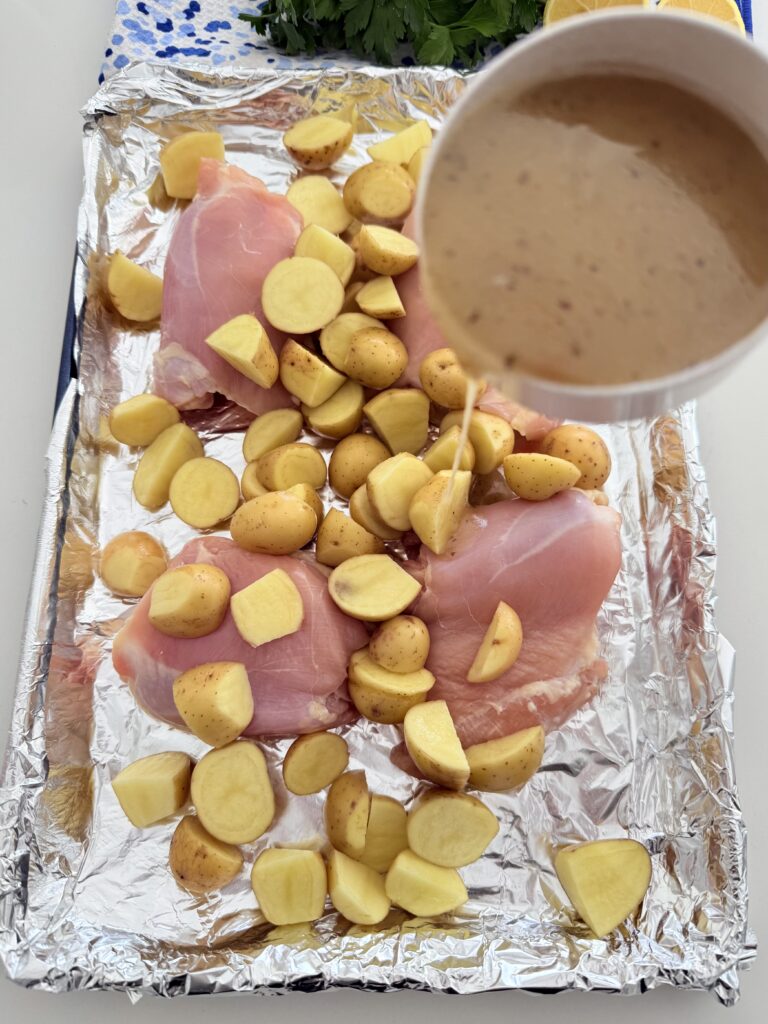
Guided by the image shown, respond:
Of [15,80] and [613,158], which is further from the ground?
[613,158]

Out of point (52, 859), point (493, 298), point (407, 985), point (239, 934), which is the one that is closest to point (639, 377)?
point (493, 298)

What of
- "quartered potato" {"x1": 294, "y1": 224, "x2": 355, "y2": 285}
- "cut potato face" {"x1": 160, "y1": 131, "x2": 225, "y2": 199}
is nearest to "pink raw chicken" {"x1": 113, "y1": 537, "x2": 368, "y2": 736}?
"quartered potato" {"x1": 294, "y1": 224, "x2": 355, "y2": 285}

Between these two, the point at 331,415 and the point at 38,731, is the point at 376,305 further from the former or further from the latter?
the point at 38,731

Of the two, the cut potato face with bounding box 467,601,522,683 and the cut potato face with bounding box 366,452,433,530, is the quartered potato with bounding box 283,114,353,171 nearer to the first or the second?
the cut potato face with bounding box 366,452,433,530

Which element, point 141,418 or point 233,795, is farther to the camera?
point 141,418

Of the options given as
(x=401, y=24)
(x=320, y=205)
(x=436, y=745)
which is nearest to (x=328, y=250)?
(x=320, y=205)

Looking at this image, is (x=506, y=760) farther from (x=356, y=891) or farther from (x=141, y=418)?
(x=141, y=418)

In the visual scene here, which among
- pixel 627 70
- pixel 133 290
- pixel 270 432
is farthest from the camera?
pixel 133 290
